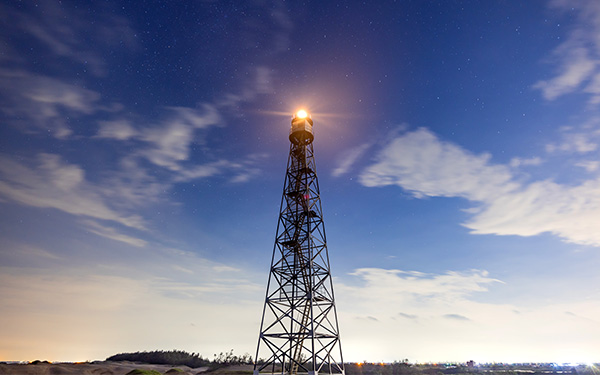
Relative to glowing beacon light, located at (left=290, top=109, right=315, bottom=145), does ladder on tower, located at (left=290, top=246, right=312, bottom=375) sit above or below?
below

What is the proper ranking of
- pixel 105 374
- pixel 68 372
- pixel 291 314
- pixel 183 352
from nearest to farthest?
1. pixel 291 314
2. pixel 68 372
3. pixel 105 374
4. pixel 183 352

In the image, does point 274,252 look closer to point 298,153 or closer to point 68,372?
point 298,153

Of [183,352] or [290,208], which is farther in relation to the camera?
[183,352]

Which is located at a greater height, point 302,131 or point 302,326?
point 302,131

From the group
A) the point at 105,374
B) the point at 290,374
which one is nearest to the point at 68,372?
the point at 105,374

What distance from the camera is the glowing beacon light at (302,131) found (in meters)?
35.2

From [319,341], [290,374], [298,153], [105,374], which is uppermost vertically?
[298,153]

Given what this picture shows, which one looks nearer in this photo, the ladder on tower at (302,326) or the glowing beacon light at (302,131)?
the ladder on tower at (302,326)

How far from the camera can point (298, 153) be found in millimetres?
35312

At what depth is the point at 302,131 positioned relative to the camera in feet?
115

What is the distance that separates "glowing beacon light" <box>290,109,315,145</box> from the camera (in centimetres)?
3522

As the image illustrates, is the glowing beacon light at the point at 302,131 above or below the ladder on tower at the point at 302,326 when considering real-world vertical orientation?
above

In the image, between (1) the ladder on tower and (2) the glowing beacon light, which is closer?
(1) the ladder on tower

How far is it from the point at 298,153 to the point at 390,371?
209ft
